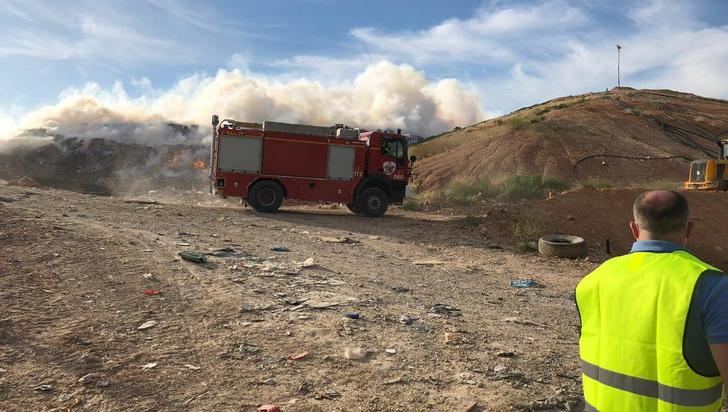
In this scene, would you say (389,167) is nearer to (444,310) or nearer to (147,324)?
(444,310)

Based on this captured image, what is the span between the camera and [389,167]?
54.5ft

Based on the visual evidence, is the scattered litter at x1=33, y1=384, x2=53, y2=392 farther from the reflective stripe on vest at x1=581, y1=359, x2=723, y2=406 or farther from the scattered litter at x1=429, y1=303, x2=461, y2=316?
the scattered litter at x1=429, y1=303, x2=461, y2=316

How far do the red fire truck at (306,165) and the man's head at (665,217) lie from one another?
14.2 meters

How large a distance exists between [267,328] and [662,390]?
156 inches

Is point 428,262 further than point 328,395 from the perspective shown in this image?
Yes

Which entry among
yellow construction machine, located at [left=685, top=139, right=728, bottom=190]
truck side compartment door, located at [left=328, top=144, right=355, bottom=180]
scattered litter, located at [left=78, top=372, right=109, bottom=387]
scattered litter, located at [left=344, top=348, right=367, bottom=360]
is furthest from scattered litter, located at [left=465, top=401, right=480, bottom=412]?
yellow construction machine, located at [left=685, top=139, right=728, bottom=190]

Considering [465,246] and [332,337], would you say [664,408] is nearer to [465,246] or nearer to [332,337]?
[332,337]

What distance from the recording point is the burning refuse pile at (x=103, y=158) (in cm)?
3684

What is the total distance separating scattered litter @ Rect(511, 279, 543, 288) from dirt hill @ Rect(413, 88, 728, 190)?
1727cm

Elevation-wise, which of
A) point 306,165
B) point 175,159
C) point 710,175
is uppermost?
point 710,175

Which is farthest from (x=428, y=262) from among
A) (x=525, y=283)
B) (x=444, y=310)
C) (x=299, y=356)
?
(x=299, y=356)

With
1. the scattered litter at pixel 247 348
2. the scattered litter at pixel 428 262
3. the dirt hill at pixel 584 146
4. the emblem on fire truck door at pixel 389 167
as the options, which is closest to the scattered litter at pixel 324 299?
the scattered litter at pixel 247 348

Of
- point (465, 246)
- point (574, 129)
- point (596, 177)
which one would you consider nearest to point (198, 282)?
point (465, 246)

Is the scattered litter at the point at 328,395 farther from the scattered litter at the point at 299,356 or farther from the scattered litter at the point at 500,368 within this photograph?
the scattered litter at the point at 500,368
